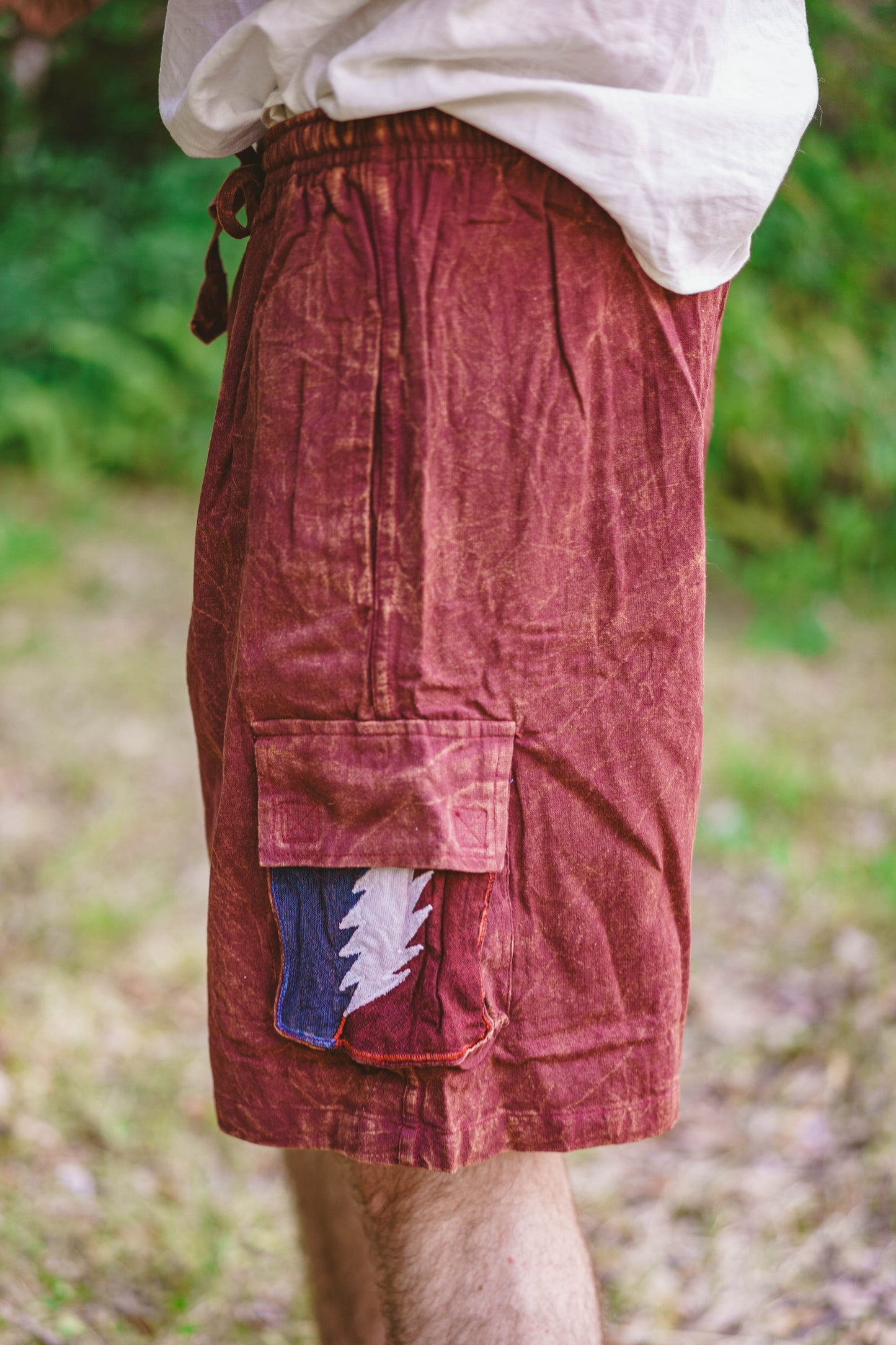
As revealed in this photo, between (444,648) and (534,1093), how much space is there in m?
0.34

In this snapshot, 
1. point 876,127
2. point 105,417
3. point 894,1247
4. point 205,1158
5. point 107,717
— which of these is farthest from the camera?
point 105,417

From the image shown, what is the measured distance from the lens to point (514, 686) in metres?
0.80

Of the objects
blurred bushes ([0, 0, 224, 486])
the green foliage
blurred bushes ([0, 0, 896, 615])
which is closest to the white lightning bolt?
blurred bushes ([0, 0, 896, 615])

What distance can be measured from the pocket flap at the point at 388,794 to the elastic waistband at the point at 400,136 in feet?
1.30

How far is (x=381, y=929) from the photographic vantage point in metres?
0.79

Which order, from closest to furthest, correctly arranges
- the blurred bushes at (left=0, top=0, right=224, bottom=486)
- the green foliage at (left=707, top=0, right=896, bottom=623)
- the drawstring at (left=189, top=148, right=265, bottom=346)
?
the drawstring at (left=189, top=148, right=265, bottom=346), the green foliage at (left=707, top=0, right=896, bottom=623), the blurred bushes at (left=0, top=0, right=224, bottom=486)

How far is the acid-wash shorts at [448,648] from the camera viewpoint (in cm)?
79

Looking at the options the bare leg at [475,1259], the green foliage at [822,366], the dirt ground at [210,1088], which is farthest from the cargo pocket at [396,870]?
the green foliage at [822,366]

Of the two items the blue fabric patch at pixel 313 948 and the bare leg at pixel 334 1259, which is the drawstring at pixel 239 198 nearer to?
the blue fabric patch at pixel 313 948

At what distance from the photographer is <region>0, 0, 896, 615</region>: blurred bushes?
17.6ft

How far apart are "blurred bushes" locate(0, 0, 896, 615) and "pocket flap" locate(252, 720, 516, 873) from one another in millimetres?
4109

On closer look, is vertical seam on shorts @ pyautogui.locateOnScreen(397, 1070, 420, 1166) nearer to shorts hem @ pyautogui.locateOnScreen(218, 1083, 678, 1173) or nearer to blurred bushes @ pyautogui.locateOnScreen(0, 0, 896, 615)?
shorts hem @ pyautogui.locateOnScreen(218, 1083, 678, 1173)

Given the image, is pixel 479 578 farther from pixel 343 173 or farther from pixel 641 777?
pixel 343 173

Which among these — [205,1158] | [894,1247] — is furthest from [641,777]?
[205,1158]
